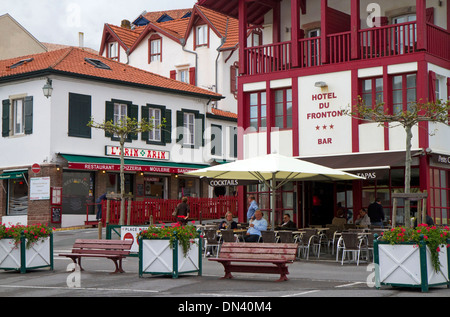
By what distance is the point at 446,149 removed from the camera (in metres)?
24.0

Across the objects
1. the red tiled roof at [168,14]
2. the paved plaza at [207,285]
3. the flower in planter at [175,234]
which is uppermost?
the red tiled roof at [168,14]

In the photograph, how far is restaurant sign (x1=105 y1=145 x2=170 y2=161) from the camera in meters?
36.1

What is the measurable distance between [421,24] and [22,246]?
516 inches

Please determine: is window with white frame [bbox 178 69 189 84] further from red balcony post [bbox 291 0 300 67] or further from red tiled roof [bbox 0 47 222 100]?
red balcony post [bbox 291 0 300 67]

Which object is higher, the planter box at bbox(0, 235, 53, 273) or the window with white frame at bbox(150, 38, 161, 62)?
the window with white frame at bbox(150, 38, 161, 62)

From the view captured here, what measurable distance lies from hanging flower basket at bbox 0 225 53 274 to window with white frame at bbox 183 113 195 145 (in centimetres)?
2246

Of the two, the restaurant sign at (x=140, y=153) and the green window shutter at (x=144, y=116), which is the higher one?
the green window shutter at (x=144, y=116)

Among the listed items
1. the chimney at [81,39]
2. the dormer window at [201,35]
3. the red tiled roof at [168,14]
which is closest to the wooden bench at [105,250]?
the dormer window at [201,35]

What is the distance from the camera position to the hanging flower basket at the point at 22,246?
56.6 feet

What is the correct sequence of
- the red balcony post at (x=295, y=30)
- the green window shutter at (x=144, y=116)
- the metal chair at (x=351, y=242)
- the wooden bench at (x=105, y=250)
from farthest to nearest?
the green window shutter at (x=144, y=116), the red balcony post at (x=295, y=30), the metal chair at (x=351, y=242), the wooden bench at (x=105, y=250)

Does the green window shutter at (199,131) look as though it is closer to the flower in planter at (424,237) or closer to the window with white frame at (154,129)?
the window with white frame at (154,129)

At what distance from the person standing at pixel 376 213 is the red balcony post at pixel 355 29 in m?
4.83

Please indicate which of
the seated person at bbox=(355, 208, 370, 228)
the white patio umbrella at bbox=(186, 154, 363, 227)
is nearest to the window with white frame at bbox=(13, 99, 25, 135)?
the white patio umbrella at bbox=(186, 154, 363, 227)
